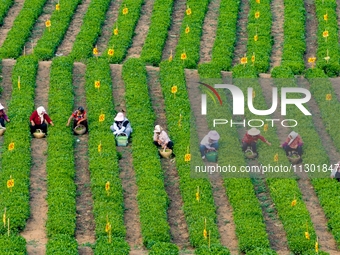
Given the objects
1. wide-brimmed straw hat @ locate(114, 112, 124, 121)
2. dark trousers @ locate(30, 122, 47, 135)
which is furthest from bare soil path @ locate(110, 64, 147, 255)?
dark trousers @ locate(30, 122, 47, 135)

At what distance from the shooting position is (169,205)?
Answer: 3319cm

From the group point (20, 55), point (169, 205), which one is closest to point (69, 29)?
point (20, 55)

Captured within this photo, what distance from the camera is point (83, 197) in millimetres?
33438

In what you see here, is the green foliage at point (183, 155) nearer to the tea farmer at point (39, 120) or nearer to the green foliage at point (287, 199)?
the green foliage at point (287, 199)

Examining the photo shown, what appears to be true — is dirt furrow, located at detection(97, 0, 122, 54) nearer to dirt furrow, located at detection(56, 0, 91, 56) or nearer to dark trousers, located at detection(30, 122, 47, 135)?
dirt furrow, located at detection(56, 0, 91, 56)

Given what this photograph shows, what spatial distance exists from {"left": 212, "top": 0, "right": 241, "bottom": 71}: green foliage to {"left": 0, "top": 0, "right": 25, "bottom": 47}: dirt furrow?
24.2 feet

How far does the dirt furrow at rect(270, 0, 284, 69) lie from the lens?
1657 inches

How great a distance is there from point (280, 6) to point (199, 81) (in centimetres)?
763

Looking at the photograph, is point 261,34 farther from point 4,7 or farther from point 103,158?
point 103,158

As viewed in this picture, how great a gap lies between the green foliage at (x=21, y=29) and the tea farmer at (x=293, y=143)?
1082 cm

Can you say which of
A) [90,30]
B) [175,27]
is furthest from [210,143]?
[175,27]

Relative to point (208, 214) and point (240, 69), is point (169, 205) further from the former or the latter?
point (240, 69)

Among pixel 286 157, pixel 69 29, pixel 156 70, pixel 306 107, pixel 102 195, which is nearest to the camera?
pixel 102 195

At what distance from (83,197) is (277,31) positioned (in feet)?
44.3
